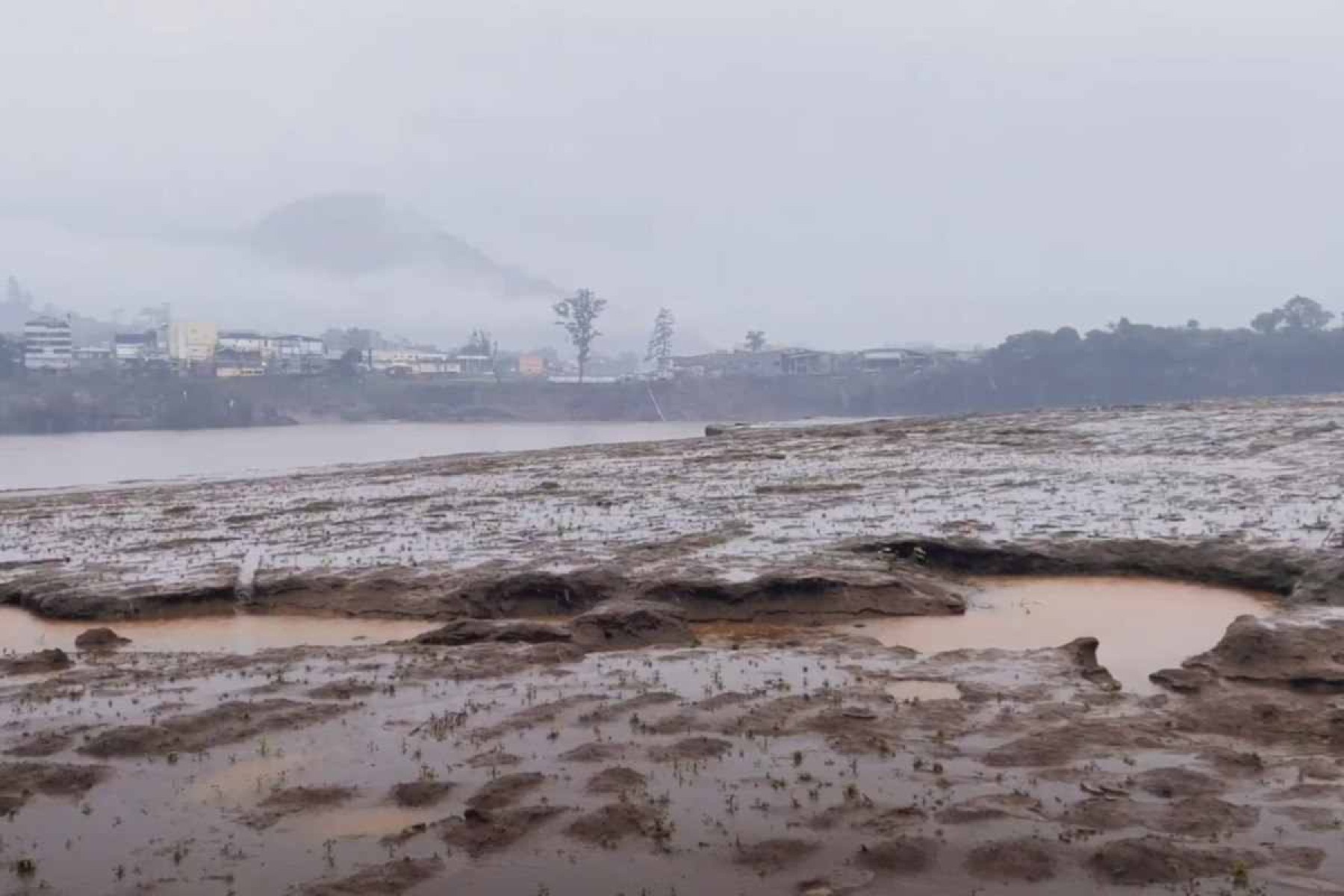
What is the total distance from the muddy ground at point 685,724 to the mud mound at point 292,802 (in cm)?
3

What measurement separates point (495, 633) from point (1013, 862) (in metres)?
6.47

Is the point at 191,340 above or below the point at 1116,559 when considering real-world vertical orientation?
above

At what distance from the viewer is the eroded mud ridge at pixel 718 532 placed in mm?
13445

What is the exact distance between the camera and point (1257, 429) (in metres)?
30.5

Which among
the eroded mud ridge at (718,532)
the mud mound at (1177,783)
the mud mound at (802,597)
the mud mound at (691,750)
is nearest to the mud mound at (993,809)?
the mud mound at (1177,783)

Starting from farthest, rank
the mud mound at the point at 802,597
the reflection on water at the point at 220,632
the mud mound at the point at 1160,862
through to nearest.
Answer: the mud mound at the point at 802,597 < the reflection on water at the point at 220,632 < the mud mound at the point at 1160,862

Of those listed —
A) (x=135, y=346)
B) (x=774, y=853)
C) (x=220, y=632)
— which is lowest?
→ (x=220, y=632)

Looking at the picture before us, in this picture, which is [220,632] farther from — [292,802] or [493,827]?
[493,827]

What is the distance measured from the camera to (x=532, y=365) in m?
158

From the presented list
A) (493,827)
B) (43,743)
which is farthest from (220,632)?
(493,827)

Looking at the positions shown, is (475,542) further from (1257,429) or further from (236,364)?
(236,364)

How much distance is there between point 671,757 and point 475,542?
9.98 m

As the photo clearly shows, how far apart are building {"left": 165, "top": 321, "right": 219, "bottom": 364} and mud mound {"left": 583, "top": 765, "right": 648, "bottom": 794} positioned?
12429 centimetres

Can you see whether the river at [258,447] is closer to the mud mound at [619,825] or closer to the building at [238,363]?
the building at [238,363]
